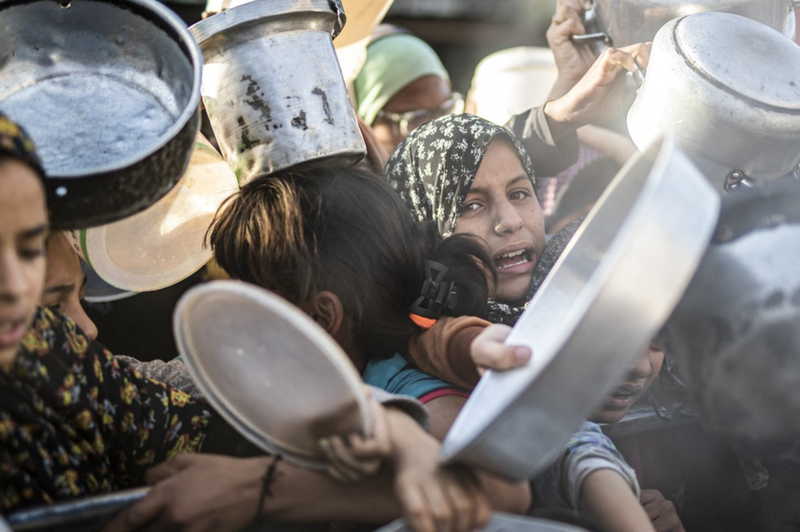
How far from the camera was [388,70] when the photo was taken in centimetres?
355

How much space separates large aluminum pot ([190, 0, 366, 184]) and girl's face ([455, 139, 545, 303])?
47 cm

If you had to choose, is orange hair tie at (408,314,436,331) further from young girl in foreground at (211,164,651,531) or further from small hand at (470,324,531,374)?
small hand at (470,324,531,374)

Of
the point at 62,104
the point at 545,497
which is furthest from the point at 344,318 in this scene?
the point at 62,104

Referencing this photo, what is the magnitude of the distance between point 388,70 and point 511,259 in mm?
1652

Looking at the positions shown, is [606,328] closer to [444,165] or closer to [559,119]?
[444,165]

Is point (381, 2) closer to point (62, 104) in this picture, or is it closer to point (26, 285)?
point (62, 104)

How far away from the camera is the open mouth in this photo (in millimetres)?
2123

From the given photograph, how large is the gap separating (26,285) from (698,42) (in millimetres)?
1451

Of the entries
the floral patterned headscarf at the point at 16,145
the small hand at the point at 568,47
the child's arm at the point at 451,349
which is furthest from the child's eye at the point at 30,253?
the small hand at the point at 568,47

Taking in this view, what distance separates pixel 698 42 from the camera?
185 cm

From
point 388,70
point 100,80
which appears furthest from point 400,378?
point 388,70

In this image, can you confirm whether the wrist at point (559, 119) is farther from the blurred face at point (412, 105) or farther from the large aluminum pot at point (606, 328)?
the large aluminum pot at point (606, 328)

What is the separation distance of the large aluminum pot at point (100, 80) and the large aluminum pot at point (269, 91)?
0.21 m

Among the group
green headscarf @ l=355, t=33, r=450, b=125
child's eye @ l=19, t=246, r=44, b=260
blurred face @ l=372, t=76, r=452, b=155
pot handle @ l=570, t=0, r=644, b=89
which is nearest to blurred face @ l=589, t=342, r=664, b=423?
pot handle @ l=570, t=0, r=644, b=89
